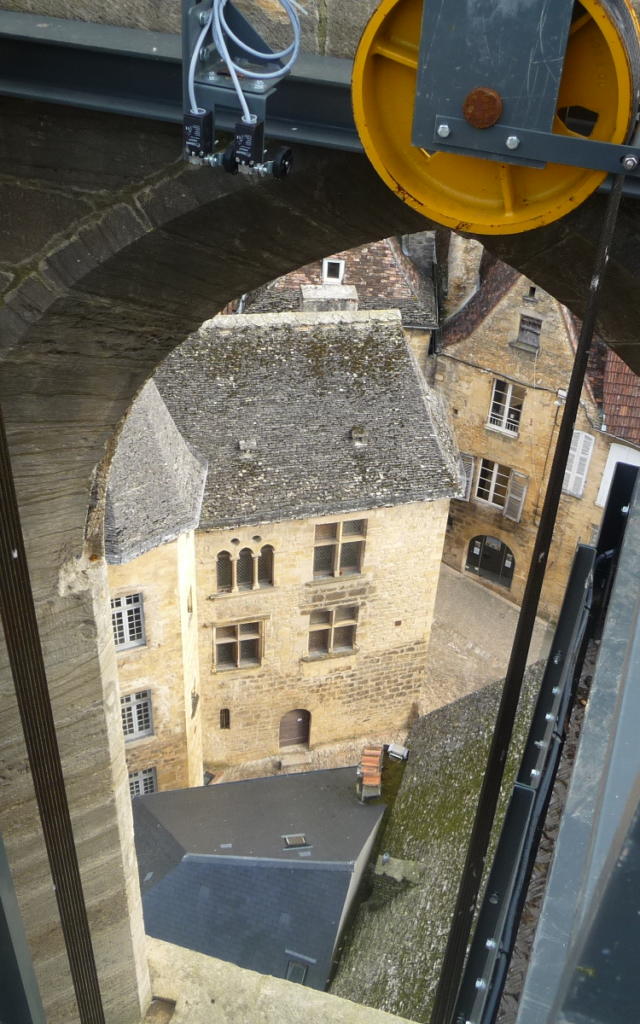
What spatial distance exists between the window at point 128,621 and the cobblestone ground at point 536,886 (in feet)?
33.4

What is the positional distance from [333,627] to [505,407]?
6.65 metres

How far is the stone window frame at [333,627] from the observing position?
56.4ft

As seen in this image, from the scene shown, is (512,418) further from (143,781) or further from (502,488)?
(143,781)

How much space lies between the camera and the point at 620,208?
3168mm

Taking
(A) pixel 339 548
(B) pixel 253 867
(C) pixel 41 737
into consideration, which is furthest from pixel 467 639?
(C) pixel 41 737

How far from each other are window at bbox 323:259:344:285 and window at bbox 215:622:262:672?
6.20 metres

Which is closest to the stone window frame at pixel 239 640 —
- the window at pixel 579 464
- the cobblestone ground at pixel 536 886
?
the window at pixel 579 464

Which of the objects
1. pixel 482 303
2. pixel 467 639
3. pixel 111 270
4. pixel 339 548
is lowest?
pixel 467 639

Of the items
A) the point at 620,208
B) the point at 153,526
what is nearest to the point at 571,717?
the point at 620,208

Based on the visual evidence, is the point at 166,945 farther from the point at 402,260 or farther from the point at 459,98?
the point at 402,260

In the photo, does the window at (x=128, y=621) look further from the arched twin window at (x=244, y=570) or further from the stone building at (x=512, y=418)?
the stone building at (x=512, y=418)

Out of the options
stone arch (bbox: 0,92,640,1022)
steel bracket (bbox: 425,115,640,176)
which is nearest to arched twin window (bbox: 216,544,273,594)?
stone arch (bbox: 0,92,640,1022)

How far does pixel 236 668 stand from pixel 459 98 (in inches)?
584

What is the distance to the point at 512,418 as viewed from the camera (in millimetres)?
21609
